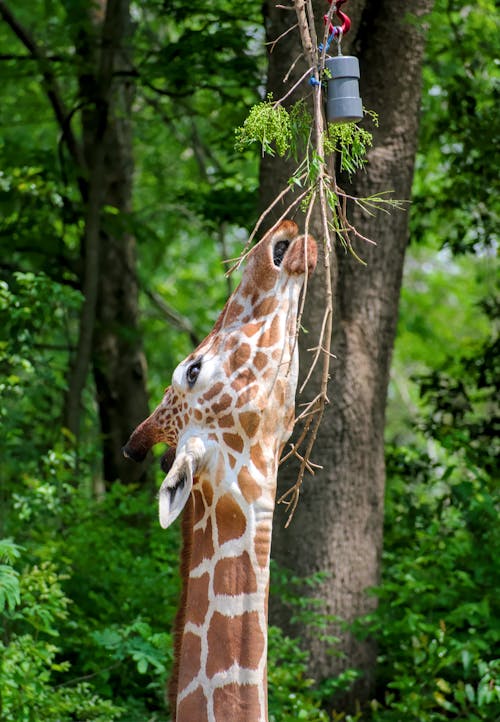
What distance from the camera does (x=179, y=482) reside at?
295 cm

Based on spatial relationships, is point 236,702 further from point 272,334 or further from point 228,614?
point 272,334

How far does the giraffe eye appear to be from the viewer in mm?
3129

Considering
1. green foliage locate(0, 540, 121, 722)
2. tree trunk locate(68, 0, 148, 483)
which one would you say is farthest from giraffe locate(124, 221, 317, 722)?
tree trunk locate(68, 0, 148, 483)

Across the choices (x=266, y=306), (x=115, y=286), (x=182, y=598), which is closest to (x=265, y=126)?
(x=266, y=306)

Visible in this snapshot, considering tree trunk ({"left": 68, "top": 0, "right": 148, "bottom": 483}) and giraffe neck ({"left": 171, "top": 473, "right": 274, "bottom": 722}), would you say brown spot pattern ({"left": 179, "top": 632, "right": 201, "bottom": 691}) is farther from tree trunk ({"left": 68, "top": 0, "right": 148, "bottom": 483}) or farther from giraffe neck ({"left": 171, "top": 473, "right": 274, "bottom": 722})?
tree trunk ({"left": 68, "top": 0, "right": 148, "bottom": 483})

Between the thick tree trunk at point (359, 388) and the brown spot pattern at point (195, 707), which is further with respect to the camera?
the thick tree trunk at point (359, 388)

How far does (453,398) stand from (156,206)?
619 cm

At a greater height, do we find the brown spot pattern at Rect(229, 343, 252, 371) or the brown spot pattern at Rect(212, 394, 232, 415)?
the brown spot pattern at Rect(229, 343, 252, 371)

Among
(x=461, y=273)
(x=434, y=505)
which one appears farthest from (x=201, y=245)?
(x=434, y=505)

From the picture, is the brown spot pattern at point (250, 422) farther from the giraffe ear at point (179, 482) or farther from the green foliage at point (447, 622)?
the green foliage at point (447, 622)

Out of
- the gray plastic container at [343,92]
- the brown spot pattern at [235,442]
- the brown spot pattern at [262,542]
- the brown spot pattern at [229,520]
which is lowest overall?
the brown spot pattern at [262,542]

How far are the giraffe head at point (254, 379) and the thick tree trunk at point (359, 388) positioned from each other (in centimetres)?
271

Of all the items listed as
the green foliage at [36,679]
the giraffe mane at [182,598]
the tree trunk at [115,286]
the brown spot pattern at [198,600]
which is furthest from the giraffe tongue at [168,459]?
the tree trunk at [115,286]

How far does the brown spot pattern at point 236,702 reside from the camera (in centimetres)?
296
